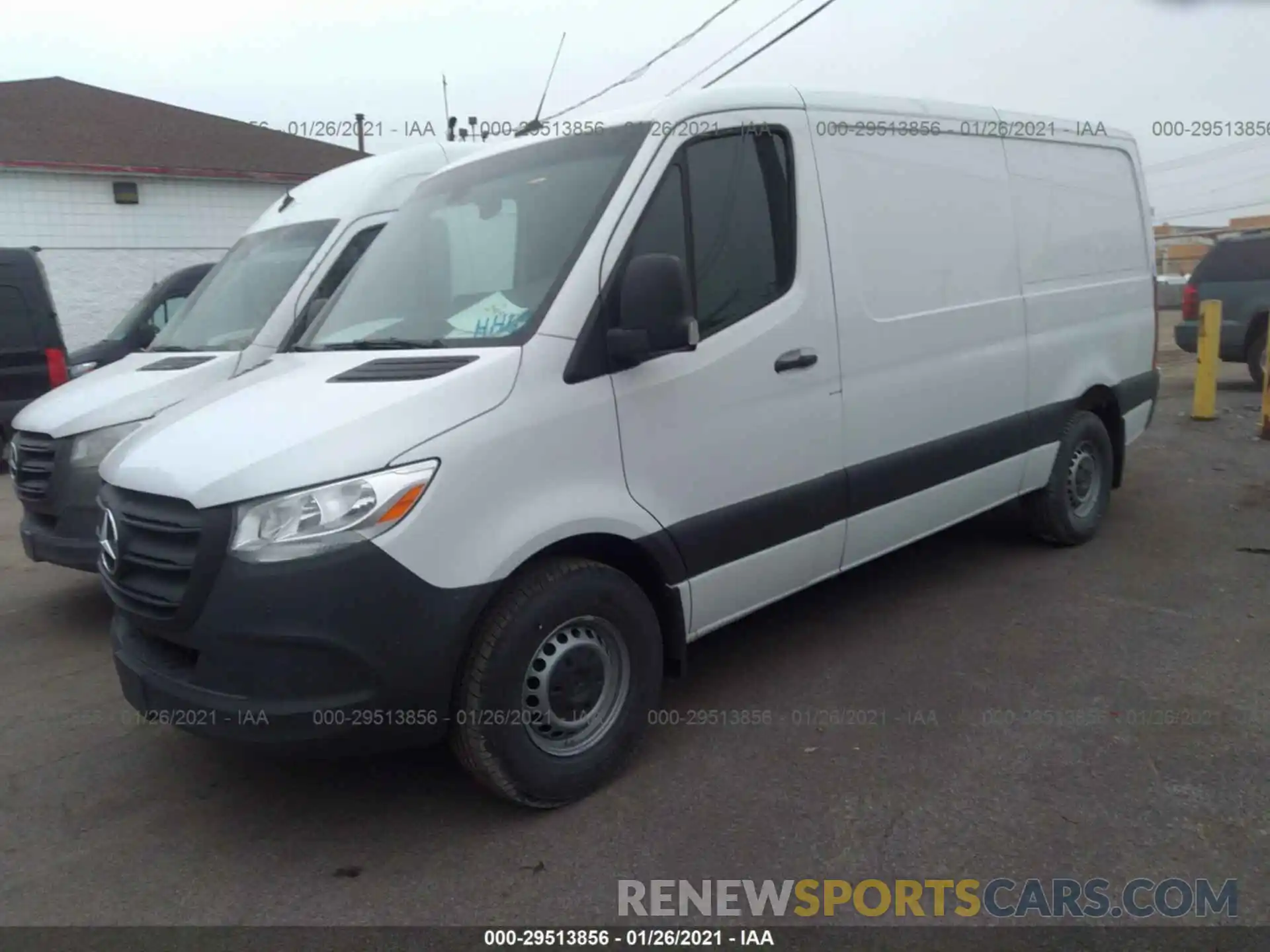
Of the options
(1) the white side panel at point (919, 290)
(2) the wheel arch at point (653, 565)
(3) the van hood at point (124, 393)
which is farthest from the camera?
(3) the van hood at point (124, 393)

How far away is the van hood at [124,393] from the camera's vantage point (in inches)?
209

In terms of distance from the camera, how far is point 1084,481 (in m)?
6.07

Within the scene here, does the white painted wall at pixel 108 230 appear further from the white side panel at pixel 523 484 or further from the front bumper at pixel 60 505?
the white side panel at pixel 523 484

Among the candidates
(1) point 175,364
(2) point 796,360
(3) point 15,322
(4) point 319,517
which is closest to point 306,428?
(4) point 319,517

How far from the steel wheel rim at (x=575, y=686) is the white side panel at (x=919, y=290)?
4.58 feet

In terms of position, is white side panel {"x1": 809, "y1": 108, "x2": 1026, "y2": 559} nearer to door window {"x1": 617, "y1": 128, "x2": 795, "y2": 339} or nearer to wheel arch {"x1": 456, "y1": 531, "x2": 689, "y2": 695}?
door window {"x1": 617, "y1": 128, "x2": 795, "y2": 339}

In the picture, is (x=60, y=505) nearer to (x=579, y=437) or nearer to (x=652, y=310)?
(x=579, y=437)

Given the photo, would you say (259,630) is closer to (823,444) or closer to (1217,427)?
(823,444)

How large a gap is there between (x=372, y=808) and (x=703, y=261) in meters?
2.29

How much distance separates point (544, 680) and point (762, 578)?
1124 millimetres

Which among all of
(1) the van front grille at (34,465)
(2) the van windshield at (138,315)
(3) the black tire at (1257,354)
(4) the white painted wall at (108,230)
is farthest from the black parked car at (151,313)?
(3) the black tire at (1257,354)

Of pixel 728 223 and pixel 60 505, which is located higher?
pixel 728 223

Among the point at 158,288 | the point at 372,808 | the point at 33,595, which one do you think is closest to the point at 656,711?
the point at 372,808

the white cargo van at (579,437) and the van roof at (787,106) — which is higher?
the van roof at (787,106)
